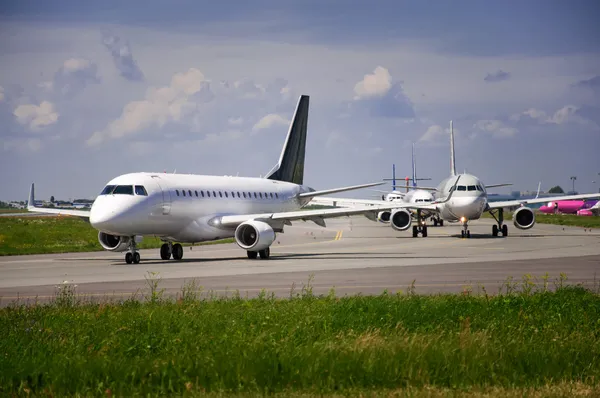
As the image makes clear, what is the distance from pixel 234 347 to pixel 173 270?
65.6 ft

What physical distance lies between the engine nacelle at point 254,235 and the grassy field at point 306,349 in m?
21.8

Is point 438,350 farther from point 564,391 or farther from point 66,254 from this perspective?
point 66,254

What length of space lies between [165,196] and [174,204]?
609 millimetres

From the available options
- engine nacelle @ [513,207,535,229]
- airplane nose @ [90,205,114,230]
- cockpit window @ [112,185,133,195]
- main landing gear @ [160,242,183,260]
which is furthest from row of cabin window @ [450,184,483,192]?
airplane nose @ [90,205,114,230]

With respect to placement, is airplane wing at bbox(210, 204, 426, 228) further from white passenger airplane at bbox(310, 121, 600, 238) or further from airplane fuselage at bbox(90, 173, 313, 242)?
white passenger airplane at bbox(310, 121, 600, 238)

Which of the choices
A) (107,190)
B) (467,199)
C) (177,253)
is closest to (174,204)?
(177,253)

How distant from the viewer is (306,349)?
11695mm

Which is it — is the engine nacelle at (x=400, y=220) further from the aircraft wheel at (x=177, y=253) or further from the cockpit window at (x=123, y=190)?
the cockpit window at (x=123, y=190)

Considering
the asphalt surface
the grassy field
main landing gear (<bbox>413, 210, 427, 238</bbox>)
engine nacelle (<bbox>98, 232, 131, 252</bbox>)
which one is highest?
main landing gear (<bbox>413, 210, 427, 238</bbox>)

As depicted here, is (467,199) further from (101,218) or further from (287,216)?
(101,218)

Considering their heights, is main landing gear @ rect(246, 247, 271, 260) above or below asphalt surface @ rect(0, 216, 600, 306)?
above

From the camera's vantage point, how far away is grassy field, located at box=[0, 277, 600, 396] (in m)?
10.3

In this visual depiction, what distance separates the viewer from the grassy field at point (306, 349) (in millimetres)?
10266

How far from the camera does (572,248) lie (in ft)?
143
